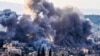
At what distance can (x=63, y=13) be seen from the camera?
230 ft

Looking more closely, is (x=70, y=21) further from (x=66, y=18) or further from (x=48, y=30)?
(x=48, y=30)

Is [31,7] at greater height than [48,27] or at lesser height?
greater

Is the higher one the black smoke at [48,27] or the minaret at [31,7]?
the minaret at [31,7]

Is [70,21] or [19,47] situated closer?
[19,47]

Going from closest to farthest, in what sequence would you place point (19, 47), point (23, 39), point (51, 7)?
1. point (19, 47)
2. point (23, 39)
3. point (51, 7)

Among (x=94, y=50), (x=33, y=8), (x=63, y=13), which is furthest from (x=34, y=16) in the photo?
(x=94, y=50)

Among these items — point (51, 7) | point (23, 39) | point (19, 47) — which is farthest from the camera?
point (51, 7)

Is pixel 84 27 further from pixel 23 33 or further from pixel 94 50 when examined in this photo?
pixel 23 33

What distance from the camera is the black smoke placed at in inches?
A: 2498

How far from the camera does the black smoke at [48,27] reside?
63438 mm

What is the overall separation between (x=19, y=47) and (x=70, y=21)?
13352mm

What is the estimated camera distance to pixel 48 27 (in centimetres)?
6475

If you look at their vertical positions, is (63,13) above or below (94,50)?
above

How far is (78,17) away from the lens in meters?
70.1
